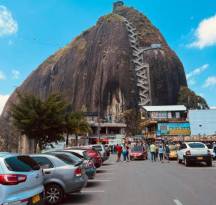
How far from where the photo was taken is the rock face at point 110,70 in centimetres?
10769

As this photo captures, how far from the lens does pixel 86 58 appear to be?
118875 mm

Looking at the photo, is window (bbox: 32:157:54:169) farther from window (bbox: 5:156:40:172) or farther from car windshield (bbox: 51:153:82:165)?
window (bbox: 5:156:40:172)

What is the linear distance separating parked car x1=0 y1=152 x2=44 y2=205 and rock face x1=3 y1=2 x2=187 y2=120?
93.4 meters

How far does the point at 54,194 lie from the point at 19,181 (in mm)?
3290

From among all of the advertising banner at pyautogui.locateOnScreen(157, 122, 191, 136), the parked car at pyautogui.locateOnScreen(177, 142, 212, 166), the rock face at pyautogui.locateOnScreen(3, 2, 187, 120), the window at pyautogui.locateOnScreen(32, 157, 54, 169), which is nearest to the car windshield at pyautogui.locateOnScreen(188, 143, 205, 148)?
the parked car at pyautogui.locateOnScreen(177, 142, 212, 166)

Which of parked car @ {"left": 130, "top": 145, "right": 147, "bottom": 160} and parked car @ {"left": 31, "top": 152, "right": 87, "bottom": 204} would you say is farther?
parked car @ {"left": 130, "top": 145, "right": 147, "bottom": 160}

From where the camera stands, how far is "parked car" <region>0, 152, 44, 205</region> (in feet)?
19.3

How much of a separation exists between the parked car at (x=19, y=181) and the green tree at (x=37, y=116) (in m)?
22.8

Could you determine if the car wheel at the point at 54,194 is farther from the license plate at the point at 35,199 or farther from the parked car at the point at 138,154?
the parked car at the point at 138,154

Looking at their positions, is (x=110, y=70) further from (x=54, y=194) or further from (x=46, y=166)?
(x=54, y=194)

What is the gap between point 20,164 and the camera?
649 centimetres

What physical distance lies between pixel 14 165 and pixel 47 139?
26.7 m

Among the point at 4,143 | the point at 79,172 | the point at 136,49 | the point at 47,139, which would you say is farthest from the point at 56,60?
the point at 79,172

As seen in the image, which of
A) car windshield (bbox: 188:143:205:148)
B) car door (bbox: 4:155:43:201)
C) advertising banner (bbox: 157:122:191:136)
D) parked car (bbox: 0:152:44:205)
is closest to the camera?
parked car (bbox: 0:152:44:205)
